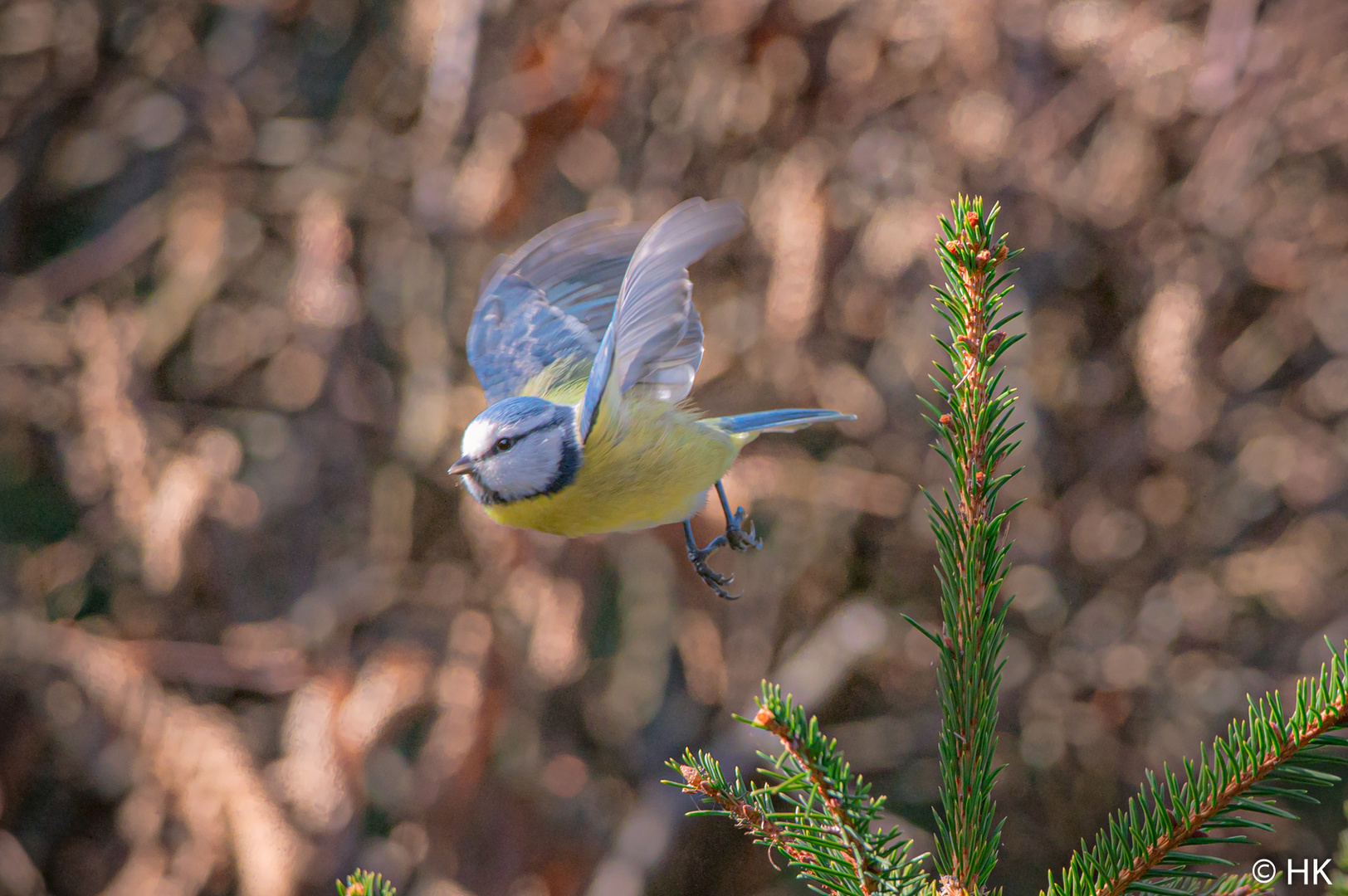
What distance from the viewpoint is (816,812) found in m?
0.65

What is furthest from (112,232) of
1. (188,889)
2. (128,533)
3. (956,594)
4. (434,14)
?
(956,594)

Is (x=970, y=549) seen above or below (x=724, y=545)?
above

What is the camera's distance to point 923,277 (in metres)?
2.40

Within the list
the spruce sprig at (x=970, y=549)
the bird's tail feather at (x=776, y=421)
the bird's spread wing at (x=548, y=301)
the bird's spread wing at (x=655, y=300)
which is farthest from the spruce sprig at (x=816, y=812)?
the bird's spread wing at (x=548, y=301)

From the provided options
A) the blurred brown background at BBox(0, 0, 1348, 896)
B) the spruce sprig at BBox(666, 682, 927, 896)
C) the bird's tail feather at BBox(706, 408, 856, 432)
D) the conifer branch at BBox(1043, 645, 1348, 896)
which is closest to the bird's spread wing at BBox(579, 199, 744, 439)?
the bird's tail feather at BBox(706, 408, 856, 432)

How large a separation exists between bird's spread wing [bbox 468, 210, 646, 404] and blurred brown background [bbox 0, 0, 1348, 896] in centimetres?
73

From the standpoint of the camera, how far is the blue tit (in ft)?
3.45

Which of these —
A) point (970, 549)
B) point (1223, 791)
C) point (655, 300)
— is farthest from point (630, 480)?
point (1223, 791)

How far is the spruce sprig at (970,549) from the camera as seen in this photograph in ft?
2.12

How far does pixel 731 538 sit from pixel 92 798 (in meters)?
2.31

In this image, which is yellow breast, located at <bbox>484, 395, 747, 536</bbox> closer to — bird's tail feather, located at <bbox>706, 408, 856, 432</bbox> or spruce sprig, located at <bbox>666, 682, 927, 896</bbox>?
bird's tail feather, located at <bbox>706, 408, 856, 432</bbox>

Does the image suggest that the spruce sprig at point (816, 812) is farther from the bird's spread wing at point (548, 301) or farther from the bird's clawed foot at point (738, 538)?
the bird's spread wing at point (548, 301)

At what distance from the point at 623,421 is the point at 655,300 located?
0.20 meters

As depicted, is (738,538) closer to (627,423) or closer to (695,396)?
(627,423)
